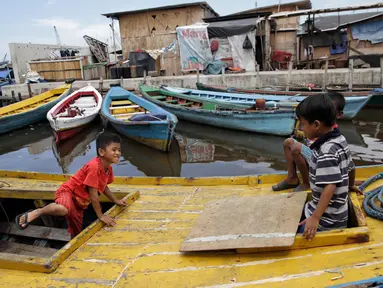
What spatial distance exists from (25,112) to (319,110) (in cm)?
1155

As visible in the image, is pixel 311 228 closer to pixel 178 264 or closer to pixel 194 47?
pixel 178 264

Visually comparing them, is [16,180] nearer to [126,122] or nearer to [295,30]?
[126,122]

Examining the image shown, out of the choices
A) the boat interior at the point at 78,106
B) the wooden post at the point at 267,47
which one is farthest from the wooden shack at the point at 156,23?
the boat interior at the point at 78,106

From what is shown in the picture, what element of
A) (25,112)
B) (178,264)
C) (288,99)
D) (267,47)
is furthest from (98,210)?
(267,47)

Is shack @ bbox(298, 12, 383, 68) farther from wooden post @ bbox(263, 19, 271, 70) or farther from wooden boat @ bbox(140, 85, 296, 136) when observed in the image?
wooden boat @ bbox(140, 85, 296, 136)

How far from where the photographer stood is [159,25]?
21406 mm

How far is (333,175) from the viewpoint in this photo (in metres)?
1.95

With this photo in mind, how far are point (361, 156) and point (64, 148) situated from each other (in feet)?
26.0

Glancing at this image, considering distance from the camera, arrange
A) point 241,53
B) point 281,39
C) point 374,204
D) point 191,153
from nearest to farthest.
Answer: point 374,204 < point 191,153 < point 241,53 < point 281,39

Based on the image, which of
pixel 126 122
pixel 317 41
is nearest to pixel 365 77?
pixel 317 41

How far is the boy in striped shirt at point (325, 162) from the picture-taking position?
195cm

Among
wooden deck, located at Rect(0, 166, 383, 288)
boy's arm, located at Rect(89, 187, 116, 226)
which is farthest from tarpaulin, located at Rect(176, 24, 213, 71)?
wooden deck, located at Rect(0, 166, 383, 288)

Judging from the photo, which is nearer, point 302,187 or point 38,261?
point 38,261

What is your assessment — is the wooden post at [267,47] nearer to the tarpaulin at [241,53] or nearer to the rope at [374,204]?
the tarpaulin at [241,53]
